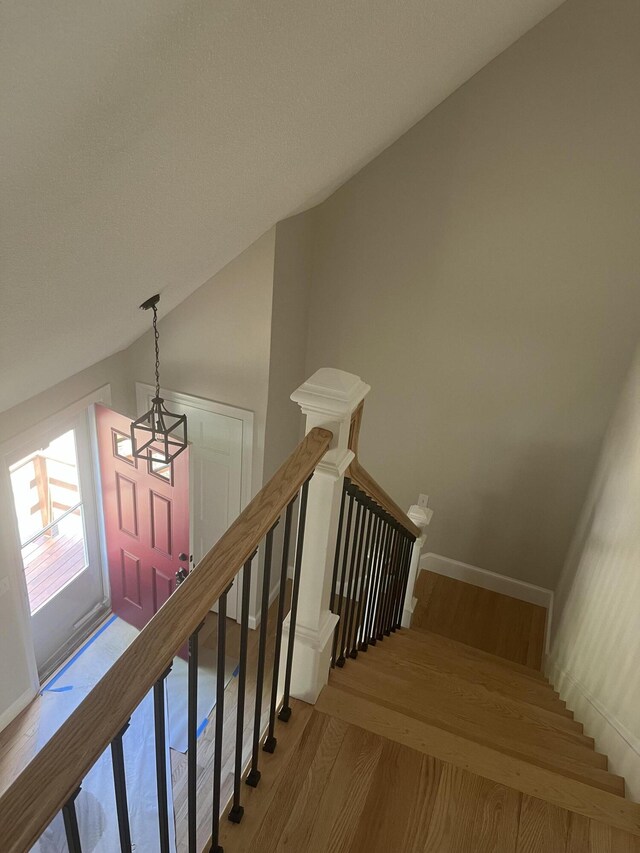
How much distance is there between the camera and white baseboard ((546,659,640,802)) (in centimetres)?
222

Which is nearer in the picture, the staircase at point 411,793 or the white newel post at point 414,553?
the staircase at point 411,793

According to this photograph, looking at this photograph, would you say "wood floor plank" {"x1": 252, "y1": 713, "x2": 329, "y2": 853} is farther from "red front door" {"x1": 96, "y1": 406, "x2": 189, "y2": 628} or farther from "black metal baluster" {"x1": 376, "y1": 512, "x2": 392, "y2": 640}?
"red front door" {"x1": 96, "y1": 406, "x2": 189, "y2": 628}

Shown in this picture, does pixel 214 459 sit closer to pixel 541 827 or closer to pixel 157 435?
pixel 157 435

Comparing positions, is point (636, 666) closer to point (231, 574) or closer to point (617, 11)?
point (231, 574)

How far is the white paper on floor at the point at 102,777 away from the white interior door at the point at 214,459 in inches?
41.6

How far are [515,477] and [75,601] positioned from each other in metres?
3.42

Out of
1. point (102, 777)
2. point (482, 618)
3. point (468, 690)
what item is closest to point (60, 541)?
point (102, 777)

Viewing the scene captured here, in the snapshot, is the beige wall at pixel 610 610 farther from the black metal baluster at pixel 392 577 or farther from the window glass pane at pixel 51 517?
the window glass pane at pixel 51 517

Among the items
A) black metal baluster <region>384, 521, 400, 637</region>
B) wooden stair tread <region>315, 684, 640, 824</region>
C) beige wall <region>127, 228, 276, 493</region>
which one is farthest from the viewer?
beige wall <region>127, 228, 276, 493</region>

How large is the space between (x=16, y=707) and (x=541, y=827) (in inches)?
142

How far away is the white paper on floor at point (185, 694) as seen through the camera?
4.15 metres

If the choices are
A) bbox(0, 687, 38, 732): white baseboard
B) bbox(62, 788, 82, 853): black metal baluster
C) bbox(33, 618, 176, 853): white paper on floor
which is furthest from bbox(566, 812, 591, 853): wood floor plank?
bbox(0, 687, 38, 732): white baseboard

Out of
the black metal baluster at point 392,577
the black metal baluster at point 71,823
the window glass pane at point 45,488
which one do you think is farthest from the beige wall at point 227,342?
the black metal baluster at point 71,823

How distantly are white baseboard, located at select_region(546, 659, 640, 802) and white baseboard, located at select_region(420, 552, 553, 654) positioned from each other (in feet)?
4.88
